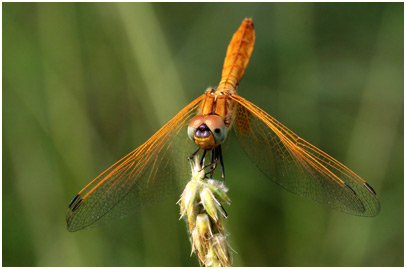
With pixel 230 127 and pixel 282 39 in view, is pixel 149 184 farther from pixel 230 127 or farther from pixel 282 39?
pixel 282 39

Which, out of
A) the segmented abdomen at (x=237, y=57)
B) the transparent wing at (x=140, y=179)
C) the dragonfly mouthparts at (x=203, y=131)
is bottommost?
the transparent wing at (x=140, y=179)

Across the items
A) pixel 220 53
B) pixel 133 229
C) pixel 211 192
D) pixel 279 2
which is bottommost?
pixel 133 229

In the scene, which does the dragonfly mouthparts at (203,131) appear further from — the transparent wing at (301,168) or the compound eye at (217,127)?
the transparent wing at (301,168)

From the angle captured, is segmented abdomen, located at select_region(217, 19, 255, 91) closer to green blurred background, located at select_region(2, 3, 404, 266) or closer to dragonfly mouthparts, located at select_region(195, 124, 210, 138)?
green blurred background, located at select_region(2, 3, 404, 266)

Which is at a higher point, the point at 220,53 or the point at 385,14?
the point at 385,14

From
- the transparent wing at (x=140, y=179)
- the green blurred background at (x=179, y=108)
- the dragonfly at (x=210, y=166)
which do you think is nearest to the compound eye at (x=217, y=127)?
the dragonfly at (x=210, y=166)

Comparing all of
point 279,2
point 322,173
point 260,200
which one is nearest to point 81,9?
point 279,2
